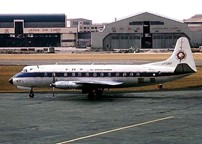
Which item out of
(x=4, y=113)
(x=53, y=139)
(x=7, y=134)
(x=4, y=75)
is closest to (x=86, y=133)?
(x=53, y=139)

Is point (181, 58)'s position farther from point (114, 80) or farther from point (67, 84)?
point (67, 84)

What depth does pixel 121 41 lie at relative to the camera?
170875 mm

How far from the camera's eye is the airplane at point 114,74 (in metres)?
41.9

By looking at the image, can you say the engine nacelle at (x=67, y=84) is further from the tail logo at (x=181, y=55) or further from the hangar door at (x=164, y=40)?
the hangar door at (x=164, y=40)

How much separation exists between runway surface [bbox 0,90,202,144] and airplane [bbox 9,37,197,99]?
4.58ft

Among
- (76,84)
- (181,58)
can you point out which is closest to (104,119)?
(76,84)

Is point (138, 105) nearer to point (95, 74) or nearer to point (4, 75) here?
point (95, 74)

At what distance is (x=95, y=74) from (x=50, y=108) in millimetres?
8836

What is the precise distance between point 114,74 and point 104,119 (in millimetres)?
13826

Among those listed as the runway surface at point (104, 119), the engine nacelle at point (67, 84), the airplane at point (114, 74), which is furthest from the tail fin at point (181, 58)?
the engine nacelle at point (67, 84)

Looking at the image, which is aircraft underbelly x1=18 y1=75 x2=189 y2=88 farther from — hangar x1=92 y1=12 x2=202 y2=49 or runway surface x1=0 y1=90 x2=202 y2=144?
hangar x1=92 y1=12 x2=202 y2=49

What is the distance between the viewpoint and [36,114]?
104 feet

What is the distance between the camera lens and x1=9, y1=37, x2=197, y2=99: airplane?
137 ft

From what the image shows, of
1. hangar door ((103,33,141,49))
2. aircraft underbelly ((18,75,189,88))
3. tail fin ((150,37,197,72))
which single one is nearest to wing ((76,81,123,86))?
aircraft underbelly ((18,75,189,88))
